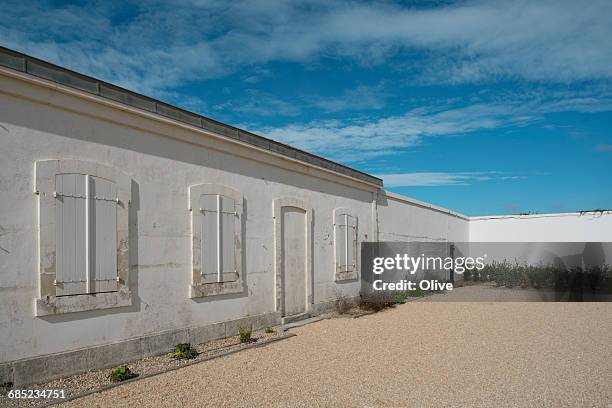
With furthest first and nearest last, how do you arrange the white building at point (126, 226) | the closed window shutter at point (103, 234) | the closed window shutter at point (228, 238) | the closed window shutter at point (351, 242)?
the closed window shutter at point (351, 242)
the closed window shutter at point (228, 238)
the closed window shutter at point (103, 234)
the white building at point (126, 226)

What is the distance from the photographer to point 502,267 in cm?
2023

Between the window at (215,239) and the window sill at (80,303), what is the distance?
133cm

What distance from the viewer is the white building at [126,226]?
5305 mm

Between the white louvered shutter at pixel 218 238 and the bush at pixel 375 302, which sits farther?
the bush at pixel 375 302

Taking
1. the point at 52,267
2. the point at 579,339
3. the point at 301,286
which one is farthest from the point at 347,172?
the point at 52,267

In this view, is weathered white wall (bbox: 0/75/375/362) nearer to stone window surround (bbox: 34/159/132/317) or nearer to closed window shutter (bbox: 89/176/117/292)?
stone window surround (bbox: 34/159/132/317)

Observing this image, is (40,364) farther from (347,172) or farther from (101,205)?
(347,172)

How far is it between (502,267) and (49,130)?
1868 cm

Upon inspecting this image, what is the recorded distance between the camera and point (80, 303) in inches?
227

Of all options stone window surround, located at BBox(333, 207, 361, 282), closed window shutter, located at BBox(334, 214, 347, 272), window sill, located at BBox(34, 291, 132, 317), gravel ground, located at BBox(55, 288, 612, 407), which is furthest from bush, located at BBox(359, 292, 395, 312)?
window sill, located at BBox(34, 291, 132, 317)

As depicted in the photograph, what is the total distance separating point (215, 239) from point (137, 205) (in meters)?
1.62

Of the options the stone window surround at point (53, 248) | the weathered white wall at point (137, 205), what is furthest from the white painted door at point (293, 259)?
the stone window surround at point (53, 248)

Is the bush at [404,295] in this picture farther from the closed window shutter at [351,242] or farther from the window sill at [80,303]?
the window sill at [80,303]

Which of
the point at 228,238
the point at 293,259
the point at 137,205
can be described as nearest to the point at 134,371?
the point at 137,205
